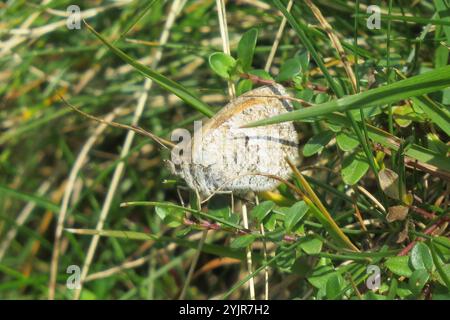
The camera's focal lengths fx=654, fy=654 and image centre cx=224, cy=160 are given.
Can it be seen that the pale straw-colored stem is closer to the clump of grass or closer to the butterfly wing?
the clump of grass

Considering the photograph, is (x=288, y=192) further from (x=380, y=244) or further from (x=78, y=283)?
(x=78, y=283)

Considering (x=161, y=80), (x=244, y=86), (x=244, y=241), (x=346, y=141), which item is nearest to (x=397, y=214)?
(x=346, y=141)

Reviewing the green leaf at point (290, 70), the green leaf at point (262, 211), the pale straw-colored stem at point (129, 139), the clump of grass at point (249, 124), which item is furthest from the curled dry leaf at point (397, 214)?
the pale straw-colored stem at point (129, 139)

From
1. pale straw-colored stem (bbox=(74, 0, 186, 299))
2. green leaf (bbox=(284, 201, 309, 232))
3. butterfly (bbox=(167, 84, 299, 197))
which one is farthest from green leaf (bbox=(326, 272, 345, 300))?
pale straw-colored stem (bbox=(74, 0, 186, 299))

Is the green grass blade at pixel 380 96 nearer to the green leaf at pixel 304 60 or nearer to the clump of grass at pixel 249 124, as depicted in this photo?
the clump of grass at pixel 249 124

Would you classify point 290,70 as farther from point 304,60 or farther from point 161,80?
point 161,80
